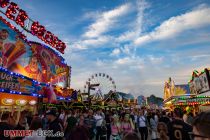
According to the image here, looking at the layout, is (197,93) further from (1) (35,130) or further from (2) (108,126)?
(1) (35,130)

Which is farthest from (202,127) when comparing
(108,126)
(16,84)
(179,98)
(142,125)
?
(179,98)

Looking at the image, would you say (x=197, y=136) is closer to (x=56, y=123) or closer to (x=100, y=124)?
(x=56, y=123)

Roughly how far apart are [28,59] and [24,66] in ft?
3.73

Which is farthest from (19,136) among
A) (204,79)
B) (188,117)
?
(204,79)

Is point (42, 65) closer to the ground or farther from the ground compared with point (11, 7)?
closer to the ground

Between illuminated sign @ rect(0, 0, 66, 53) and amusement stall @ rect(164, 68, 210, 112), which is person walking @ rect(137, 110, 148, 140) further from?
illuminated sign @ rect(0, 0, 66, 53)

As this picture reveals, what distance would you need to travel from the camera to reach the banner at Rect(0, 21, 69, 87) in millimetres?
17938

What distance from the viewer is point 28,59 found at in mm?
22594

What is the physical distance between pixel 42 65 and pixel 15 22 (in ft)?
26.3

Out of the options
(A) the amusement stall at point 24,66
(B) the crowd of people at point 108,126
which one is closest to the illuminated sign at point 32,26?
(A) the amusement stall at point 24,66

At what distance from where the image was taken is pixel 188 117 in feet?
39.2

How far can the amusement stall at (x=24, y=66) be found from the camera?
50.1 feet

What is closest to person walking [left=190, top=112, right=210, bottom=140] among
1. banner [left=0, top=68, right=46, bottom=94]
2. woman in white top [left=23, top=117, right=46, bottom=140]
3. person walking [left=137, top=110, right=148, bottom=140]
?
woman in white top [left=23, top=117, right=46, bottom=140]

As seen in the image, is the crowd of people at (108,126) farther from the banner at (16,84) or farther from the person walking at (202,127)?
the banner at (16,84)
